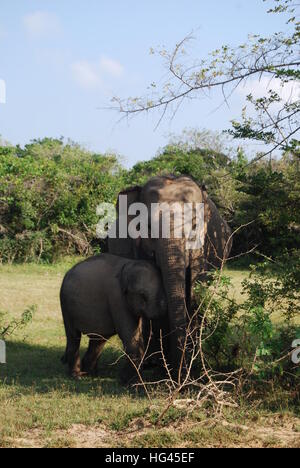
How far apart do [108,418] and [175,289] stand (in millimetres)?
2546

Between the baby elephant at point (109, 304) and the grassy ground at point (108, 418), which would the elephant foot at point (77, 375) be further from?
the grassy ground at point (108, 418)

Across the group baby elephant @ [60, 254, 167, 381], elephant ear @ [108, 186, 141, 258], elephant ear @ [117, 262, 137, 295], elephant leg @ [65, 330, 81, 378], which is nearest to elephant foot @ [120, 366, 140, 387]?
baby elephant @ [60, 254, 167, 381]

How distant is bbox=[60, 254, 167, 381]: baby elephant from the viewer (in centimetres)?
958

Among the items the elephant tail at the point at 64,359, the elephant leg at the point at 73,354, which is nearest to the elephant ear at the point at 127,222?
the elephant leg at the point at 73,354

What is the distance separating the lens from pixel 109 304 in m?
10.2

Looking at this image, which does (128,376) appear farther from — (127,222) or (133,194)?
(133,194)

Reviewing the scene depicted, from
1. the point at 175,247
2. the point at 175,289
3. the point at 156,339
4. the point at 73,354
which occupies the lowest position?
the point at 73,354

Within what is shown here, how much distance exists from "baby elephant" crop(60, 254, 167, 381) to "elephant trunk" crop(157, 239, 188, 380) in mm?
182

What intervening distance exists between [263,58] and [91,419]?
222 inches

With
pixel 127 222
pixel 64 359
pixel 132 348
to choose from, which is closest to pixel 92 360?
pixel 64 359

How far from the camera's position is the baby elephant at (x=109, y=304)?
9.58 m

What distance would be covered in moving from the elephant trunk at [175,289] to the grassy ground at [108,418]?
0.84 m

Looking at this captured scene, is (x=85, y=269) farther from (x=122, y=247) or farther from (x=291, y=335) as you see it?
(x=291, y=335)
